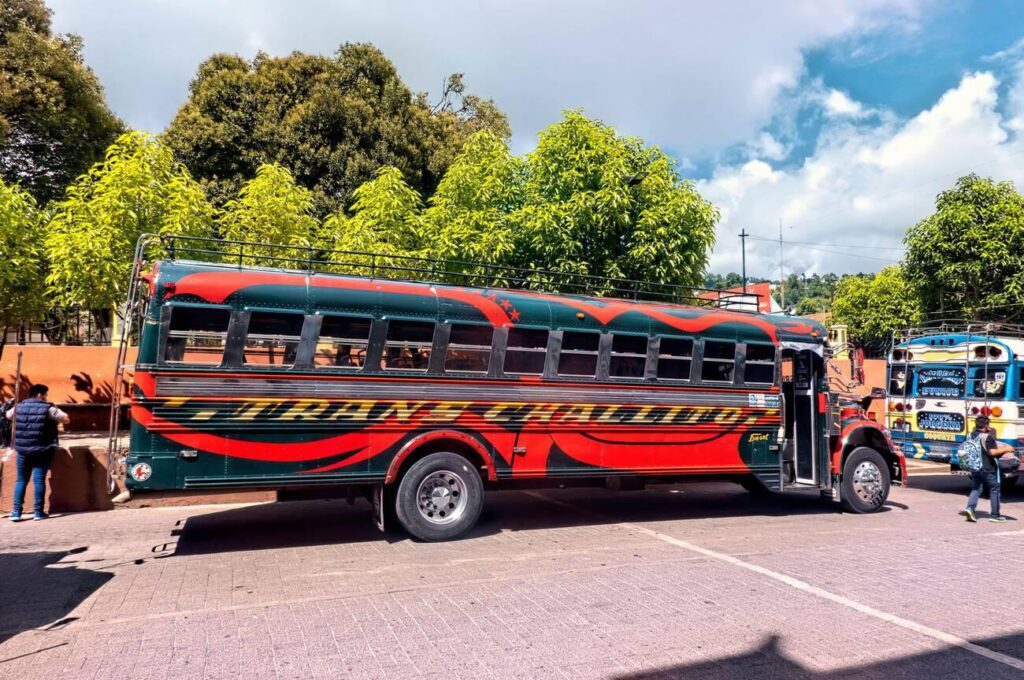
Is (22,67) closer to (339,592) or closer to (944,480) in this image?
(339,592)

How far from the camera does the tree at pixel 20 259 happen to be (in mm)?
13555

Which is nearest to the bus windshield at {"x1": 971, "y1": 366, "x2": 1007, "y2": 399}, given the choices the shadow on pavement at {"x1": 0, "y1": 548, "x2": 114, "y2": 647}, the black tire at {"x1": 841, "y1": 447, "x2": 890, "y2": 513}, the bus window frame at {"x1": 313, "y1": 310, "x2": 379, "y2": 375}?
the black tire at {"x1": 841, "y1": 447, "x2": 890, "y2": 513}

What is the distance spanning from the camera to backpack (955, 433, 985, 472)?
10102mm

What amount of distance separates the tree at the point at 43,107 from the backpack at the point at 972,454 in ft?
80.0

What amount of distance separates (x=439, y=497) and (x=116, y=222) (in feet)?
30.1

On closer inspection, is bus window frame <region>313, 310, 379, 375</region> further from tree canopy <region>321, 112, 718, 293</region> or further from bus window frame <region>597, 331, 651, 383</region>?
tree canopy <region>321, 112, 718, 293</region>

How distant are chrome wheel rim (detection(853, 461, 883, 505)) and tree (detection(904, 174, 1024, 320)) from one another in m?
13.0

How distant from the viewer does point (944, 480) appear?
15383 millimetres

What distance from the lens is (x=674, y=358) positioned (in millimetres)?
9727

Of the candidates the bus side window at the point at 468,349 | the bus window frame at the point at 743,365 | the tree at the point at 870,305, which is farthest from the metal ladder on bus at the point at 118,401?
the tree at the point at 870,305

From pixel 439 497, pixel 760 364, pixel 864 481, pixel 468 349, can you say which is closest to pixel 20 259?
pixel 468 349

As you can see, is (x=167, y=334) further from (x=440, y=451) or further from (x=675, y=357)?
(x=675, y=357)

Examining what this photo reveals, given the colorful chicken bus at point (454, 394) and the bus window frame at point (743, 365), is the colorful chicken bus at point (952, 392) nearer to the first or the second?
the colorful chicken bus at point (454, 394)

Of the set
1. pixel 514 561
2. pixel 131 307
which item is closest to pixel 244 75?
pixel 131 307
